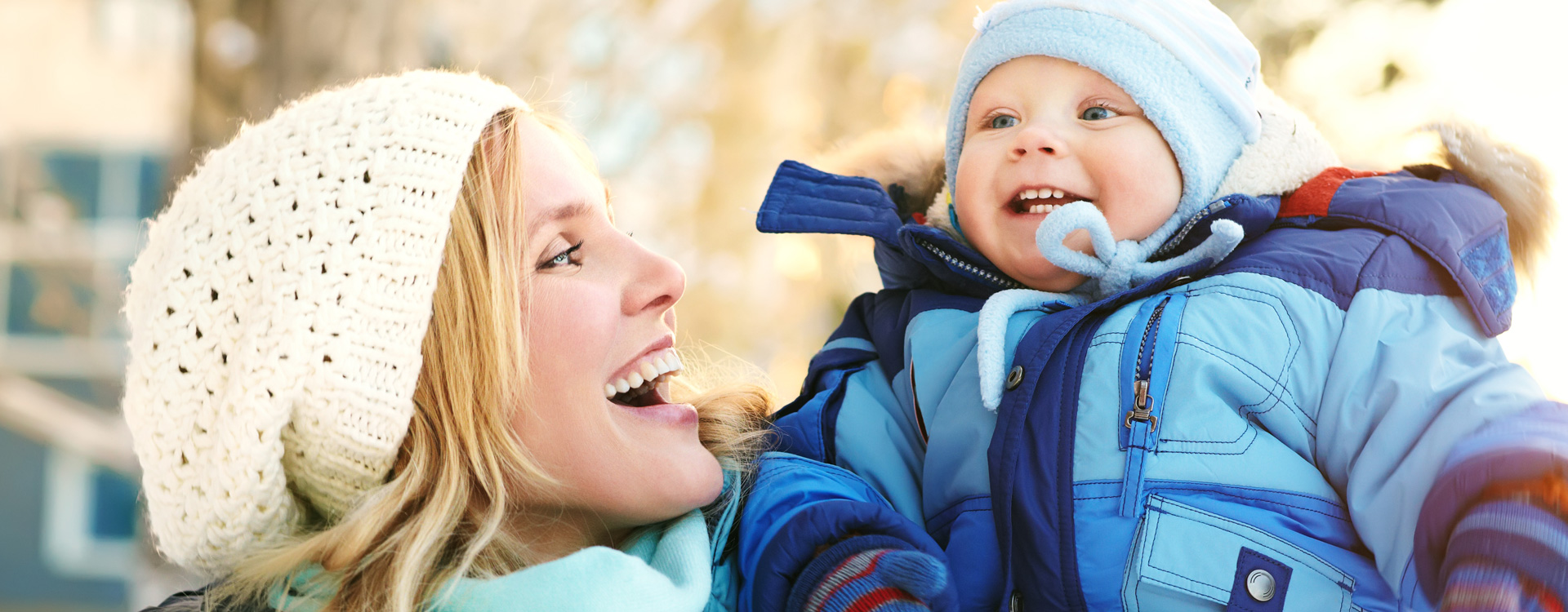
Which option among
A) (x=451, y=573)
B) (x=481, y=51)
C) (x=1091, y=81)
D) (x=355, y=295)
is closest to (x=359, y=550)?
(x=451, y=573)

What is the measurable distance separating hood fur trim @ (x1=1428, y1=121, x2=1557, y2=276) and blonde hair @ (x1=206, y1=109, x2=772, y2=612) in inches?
59.9

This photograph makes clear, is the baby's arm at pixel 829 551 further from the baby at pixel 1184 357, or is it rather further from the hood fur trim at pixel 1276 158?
the hood fur trim at pixel 1276 158

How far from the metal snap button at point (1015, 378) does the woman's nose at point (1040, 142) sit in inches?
14.1

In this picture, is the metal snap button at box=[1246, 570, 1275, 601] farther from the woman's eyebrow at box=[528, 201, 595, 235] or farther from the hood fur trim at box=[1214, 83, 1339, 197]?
the woman's eyebrow at box=[528, 201, 595, 235]

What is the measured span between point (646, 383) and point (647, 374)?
0.34 feet

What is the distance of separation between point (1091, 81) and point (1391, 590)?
87 centimetres

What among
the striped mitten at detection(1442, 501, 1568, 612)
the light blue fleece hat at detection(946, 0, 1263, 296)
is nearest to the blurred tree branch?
the light blue fleece hat at detection(946, 0, 1263, 296)

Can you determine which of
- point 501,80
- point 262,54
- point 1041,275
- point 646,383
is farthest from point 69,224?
point 1041,275

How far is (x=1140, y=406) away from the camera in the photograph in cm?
154

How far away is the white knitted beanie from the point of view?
1416mm

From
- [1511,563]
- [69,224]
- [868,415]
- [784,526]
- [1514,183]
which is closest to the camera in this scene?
[1511,563]

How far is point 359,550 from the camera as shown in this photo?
1.44 metres

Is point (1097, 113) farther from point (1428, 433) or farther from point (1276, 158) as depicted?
point (1428, 433)

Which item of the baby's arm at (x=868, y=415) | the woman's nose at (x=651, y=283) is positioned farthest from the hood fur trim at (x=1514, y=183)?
the woman's nose at (x=651, y=283)
